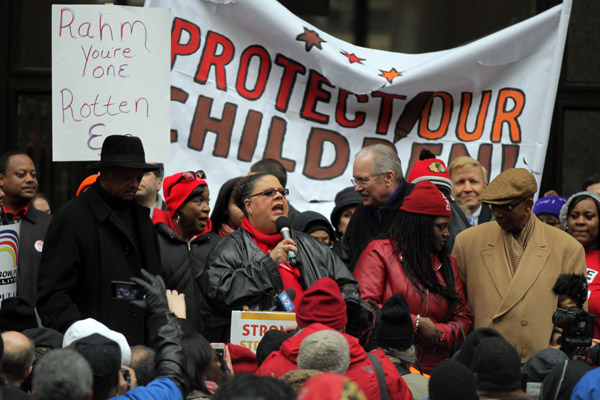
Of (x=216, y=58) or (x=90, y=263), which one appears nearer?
(x=90, y=263)

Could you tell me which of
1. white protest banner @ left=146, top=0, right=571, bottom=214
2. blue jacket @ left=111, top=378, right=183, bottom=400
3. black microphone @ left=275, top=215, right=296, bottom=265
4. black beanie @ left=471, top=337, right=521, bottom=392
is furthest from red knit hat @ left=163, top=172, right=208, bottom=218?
black beanie @ left=471, top=337, right=521, bottom=392

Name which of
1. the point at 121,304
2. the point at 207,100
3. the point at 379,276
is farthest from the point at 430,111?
the point at 121,304

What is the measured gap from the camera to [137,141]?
5301 millimetres

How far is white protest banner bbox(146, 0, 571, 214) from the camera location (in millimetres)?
7492

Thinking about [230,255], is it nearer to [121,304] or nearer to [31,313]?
[121,304]

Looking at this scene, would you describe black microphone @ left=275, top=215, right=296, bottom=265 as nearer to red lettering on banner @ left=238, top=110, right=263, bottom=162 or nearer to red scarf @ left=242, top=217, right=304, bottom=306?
red scarf @ left=242, top=217, right=304, bottom=306

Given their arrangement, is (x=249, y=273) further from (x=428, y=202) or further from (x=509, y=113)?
(x=509, y=113)

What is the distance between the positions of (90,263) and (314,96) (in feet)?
10.2

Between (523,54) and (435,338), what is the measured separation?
3.27 meters

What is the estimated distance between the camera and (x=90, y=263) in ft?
16.7

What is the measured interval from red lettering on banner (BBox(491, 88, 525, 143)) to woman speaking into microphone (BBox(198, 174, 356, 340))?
8.90 ft

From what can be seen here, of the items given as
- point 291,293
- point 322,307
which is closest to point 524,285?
point 291,293

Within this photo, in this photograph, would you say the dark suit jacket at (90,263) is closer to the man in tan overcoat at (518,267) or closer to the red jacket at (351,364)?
the red jacket at (351,364)

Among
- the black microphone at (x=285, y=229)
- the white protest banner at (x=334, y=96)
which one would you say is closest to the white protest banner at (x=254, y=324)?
the black microphone at (x=285, y=229)
